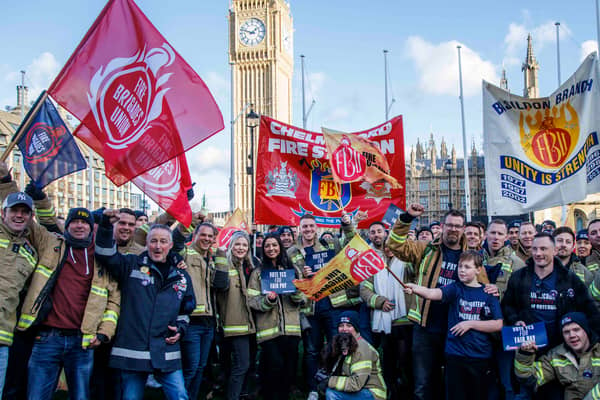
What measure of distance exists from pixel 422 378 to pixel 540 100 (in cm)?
425

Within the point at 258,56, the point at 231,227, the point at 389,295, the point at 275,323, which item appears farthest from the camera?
the point at 258,56

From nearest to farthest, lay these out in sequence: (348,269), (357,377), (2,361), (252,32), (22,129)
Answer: (2,361), (22,129), (357,377), (348,269), (252,32)

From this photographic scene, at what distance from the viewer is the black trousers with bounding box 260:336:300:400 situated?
6098mm

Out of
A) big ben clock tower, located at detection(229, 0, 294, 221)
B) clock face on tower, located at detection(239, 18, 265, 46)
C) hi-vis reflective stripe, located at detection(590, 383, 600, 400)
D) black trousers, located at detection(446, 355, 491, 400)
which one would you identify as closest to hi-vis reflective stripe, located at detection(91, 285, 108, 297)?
black trousers, located at detection(446, 355, 491, 400)

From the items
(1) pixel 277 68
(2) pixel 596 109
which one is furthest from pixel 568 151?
(1) pixel 277 68

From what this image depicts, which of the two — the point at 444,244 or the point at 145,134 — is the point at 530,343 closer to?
the point at 444,244

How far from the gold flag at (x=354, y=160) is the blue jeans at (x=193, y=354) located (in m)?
3.35

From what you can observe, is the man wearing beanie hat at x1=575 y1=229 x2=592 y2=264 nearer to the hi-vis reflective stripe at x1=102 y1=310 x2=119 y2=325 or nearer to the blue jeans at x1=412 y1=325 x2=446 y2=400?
the blue jeans at x1=412 y1=325 x2=446 y2=400

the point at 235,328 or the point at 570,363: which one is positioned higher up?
the point at 235,328

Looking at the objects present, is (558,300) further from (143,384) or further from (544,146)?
(143,384)

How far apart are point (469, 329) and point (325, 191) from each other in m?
4.00

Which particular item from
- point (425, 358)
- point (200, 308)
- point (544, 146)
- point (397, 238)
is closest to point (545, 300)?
point (425, 358)

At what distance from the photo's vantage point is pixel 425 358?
18.3 ft

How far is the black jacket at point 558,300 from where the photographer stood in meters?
4.88
